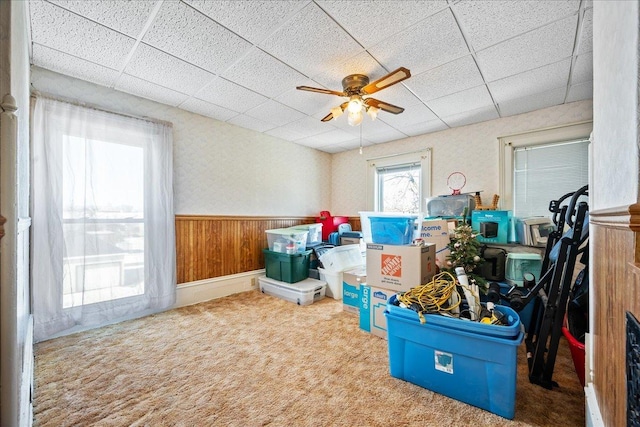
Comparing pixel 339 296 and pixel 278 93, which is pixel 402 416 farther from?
pixel 278 93

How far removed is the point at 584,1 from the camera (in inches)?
58.5

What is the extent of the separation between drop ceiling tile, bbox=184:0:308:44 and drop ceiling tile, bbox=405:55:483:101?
1285mm

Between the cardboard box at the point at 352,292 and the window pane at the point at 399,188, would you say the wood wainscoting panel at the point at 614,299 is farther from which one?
the window pane at the point at 399,188

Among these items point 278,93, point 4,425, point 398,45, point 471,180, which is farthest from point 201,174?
point 471,180

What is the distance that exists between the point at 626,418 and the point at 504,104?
3.01 meters

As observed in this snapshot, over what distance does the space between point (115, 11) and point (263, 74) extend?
3.41 feet

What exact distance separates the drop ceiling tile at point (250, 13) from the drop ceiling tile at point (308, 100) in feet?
2.41

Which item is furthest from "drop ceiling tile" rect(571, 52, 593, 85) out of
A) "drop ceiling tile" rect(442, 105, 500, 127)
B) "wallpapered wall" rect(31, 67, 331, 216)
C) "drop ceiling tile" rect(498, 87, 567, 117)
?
"wallpapered wall" rect(31, 67, 331, 216)

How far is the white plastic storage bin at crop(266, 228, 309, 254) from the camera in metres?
3.43

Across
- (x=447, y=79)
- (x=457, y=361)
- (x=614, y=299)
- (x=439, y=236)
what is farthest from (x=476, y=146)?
(x=614, y=299)

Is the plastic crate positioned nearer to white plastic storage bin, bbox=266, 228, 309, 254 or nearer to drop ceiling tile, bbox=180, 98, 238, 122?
white plastic storage bin, bbox=266, 228, 309, 254

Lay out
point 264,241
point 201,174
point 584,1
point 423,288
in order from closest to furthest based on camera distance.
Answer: point 584,1
point 423,288
point 201,174
point 264,241

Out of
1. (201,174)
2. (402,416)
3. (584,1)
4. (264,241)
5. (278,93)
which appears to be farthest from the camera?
(264,241)

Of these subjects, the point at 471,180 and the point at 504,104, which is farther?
the point at 471,180
